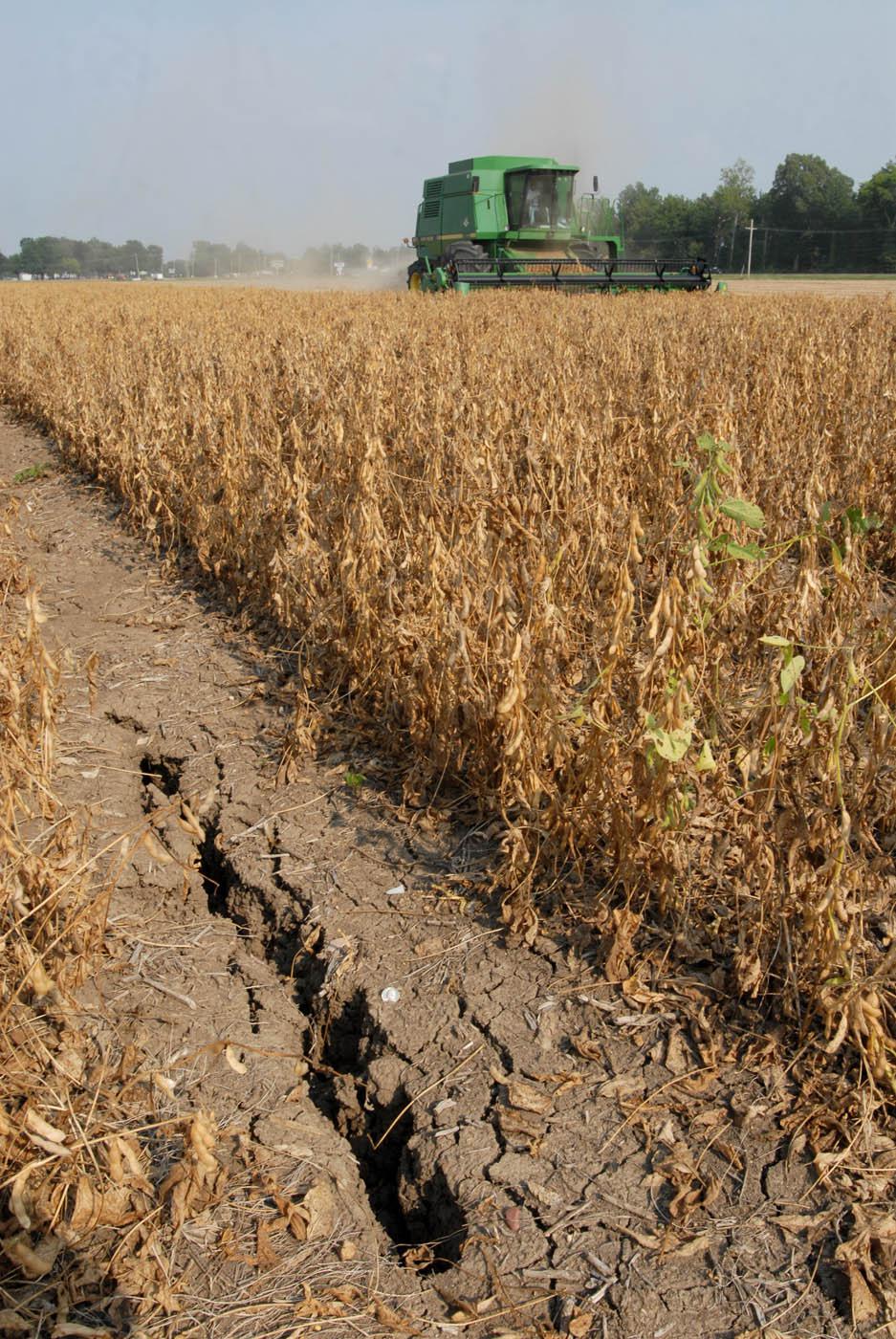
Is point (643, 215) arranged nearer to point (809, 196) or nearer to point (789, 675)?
point (809, 196)

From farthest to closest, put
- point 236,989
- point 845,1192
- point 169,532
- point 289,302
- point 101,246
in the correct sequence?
1. point 101,246
2. point 289,302
3. point 169,532
4. point 236,989
5. point 845,1192

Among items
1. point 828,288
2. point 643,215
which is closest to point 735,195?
point 643,215

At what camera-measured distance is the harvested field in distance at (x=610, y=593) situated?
224 centimetres

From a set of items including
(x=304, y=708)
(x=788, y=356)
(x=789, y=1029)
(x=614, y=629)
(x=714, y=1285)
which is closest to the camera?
(x=714, y=1285)

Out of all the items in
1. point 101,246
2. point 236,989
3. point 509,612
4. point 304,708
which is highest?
point 101,246

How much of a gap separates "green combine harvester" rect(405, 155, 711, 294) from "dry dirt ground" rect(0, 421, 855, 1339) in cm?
1537

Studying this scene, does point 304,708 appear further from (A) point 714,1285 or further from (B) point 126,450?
(B) point 126,450

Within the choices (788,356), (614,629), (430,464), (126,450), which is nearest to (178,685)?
(430,464)

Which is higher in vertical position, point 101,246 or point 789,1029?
point 101,246

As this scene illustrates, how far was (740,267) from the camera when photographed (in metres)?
57.5

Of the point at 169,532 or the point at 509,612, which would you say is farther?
the point at 169,532

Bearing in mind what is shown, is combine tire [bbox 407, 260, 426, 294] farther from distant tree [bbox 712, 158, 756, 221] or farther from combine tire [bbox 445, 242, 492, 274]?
distant tree [bbox 712, 158, 756, 221]

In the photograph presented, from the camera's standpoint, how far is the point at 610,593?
3.65 metres

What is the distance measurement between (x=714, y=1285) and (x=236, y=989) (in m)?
1.29
